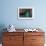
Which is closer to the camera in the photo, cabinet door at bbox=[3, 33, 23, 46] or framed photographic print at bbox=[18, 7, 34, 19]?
cabinet door at bbox=[3, 33, 23, 46]

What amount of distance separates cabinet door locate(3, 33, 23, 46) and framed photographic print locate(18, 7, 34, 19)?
73 centimetres

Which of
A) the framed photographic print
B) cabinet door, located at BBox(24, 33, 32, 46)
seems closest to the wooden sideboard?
cabinet door, located at BBox(24, 33, 32, 46)

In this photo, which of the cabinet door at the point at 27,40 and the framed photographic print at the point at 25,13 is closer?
the cabinet door at the point at 27,40

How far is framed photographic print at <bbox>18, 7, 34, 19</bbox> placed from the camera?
413cm

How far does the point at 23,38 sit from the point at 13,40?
293 millimetres

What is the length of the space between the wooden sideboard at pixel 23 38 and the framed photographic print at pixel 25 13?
0.67 m

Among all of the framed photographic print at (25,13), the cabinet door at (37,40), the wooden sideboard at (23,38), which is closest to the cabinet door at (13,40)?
the wooden sideboard at (23,38)

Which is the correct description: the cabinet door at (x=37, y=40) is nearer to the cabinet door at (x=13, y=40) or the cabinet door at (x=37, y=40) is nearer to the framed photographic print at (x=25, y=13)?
the cabinet door at (x=13, y=40)

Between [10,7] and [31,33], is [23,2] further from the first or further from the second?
[31,33]

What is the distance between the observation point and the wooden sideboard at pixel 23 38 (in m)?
3.70

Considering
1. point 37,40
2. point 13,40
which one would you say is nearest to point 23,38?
point 13,40

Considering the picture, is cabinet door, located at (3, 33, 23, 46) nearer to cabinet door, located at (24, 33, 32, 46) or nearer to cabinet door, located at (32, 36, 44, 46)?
cabinet door, located at (24, 33, 32, 46)

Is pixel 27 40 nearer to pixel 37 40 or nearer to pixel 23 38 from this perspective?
pixel 23 38

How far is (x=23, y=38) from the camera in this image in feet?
12.2
